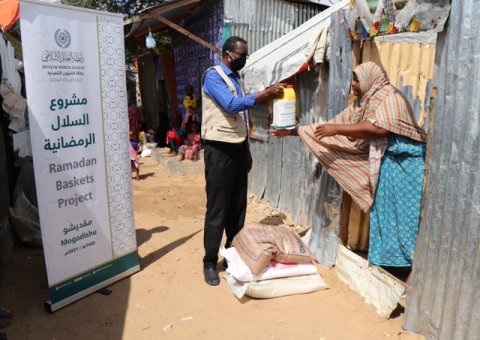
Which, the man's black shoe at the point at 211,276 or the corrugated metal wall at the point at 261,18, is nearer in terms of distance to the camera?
the man's black shoe at the point at 211,276

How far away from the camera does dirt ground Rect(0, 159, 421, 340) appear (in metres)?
2.97

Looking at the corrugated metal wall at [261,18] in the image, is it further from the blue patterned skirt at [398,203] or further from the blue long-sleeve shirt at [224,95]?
the blue patterned skirt at [398,203]

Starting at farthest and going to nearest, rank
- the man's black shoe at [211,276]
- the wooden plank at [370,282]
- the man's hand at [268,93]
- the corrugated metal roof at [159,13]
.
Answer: the corrugated metal roof at [159,13] < the man's black shoe at [211,276] < the man's hand at [268,93] < the wooden plank at [370,282]

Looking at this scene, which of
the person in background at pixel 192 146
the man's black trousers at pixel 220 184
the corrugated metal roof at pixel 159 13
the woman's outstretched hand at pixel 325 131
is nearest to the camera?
the woman's outstretched hand at pixel 325 131

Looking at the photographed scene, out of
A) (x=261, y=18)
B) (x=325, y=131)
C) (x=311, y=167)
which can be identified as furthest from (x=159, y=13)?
(x=325, y=131)

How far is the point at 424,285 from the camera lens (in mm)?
2703

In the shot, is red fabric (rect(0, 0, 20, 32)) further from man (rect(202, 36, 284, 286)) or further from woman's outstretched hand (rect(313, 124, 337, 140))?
woman's outstretched hand (rect(313, 124, 337, 140))

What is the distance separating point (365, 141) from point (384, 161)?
10.6 inches

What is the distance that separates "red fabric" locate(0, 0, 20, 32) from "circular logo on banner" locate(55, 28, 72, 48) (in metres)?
1.67

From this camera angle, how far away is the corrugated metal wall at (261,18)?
794cm

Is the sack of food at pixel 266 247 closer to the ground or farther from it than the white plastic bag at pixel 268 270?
farther from it

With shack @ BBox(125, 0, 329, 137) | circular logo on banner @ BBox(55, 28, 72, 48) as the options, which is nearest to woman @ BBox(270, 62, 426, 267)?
circular logo on banner @ BBox(55, 28, 72, 48)

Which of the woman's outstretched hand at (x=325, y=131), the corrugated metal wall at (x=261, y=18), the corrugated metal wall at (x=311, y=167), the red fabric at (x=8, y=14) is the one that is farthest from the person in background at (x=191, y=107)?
the woman's outstretched hand at (x=325, y=131)

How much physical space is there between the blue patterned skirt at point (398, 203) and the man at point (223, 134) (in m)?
1.01
